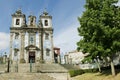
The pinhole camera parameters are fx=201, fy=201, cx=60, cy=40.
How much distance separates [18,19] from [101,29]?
31622mm

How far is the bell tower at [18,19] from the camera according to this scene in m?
47.7

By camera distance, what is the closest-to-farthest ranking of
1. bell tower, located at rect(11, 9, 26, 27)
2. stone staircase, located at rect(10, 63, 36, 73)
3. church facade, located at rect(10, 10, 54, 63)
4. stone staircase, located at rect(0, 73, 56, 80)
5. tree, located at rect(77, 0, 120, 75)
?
1. tree, located at rect(77, 0, 120, 75)
2. stone staircase, located at rect(0, 73, 56, 80)
3. stone staircase, located at rect(10, 63, 36, 73)
4. church facade, located at rect(10, 10, 54, 63)
5. bell tower, located at rect(11, 9, 26, 27)

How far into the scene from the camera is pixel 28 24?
47969 millimetres

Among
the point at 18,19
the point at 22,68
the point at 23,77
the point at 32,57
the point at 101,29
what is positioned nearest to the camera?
the point at 101,29

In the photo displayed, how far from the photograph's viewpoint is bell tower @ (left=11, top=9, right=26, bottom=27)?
4766 cm

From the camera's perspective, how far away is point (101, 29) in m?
20.4

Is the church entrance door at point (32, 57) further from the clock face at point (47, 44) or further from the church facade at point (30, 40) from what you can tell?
the clock face at point (47, 44)

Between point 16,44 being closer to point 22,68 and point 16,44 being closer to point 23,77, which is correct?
point 22,68

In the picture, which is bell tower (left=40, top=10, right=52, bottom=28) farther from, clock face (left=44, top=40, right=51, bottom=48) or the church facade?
clock face (left=44, top=40, right=51, bottom=48)

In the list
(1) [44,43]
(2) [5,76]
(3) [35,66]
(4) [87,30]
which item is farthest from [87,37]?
(1) [44,43]

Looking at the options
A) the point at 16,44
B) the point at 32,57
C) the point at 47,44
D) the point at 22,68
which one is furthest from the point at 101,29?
the point at 16,44

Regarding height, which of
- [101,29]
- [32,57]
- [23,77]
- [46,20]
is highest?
[46,20]

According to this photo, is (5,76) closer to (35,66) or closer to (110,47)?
(35,66)

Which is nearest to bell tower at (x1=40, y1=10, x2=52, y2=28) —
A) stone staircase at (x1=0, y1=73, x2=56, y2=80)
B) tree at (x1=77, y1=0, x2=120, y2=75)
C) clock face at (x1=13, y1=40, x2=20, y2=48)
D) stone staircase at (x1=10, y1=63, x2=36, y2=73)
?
clock face at (x1=13, y1=40, x2=20, y2=48)
